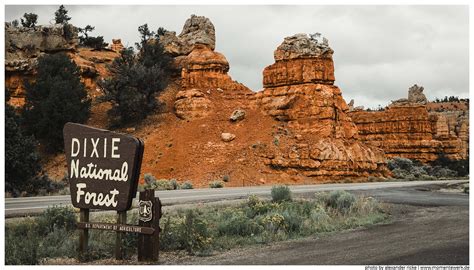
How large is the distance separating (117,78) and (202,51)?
26.1 ft

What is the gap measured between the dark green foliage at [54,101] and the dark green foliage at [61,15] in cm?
1498

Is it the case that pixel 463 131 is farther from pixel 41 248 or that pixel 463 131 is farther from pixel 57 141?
pixel 41 248

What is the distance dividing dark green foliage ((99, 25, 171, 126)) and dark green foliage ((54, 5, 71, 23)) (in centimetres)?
1483

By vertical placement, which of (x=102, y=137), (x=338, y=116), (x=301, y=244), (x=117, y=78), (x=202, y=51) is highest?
(x=202, y=51)

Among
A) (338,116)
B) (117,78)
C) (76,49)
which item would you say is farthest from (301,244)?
(76,49)

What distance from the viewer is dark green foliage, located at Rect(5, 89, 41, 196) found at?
21188mm

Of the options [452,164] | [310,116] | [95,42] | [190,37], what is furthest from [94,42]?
[452,164]

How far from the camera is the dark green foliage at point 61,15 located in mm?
53094

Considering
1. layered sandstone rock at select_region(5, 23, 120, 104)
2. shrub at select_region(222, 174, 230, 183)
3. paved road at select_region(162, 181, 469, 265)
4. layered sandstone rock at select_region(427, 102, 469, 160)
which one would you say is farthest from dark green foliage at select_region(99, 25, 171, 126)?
layered sandstone rock at select_region(427, 102, 469, 160)

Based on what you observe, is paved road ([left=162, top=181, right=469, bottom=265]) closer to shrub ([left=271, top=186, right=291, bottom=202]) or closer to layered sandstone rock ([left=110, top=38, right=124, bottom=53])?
shrub ([left=271, top=186, right=291, bottom=202])

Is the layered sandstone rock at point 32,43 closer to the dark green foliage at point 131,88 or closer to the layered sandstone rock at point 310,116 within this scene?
the dark green foliage at point 131,88

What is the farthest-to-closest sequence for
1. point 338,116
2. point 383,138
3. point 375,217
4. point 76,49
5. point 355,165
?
point 383,138 < point 76,49 < point 338,116 < point 355,165 < point 375,217

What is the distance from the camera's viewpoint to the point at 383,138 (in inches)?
2245

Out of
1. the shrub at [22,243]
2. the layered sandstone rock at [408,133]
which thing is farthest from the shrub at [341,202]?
the layered sandstone rock at [408,133]
